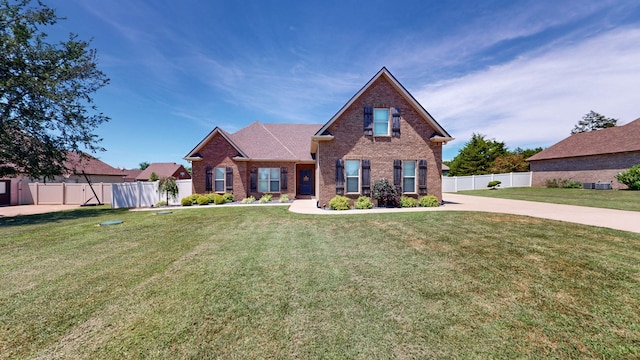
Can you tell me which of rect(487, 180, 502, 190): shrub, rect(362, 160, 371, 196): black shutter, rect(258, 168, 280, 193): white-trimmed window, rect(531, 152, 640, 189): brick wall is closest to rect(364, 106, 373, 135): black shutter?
rect(362, 160, 371, 196): black shutter

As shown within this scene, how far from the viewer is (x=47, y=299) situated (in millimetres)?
3730

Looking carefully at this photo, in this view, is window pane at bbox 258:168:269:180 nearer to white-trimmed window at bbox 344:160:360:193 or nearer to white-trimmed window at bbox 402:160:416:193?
white-trimmed window at bbox 344:160:360:193

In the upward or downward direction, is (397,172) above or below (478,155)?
below

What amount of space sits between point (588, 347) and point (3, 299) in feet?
27.1

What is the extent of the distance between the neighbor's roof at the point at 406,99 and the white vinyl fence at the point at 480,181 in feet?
52.8

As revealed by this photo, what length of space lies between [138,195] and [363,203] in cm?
1612

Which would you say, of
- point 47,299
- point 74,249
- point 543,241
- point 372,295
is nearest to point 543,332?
point 372,295

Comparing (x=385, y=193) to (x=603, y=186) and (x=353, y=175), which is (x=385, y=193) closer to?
(x=353, y=175)

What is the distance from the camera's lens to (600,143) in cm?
2442

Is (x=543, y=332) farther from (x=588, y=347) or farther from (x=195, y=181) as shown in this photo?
(x=195, y=181)

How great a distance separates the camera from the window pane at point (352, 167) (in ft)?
45.0

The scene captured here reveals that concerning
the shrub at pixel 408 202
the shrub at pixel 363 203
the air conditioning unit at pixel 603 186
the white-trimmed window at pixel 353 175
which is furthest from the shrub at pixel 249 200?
the air conditioning unit at pixel 603 186

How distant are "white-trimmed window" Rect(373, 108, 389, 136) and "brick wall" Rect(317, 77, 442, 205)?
0.30 metres

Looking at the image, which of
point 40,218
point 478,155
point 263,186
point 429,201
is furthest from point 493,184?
point 40,218
